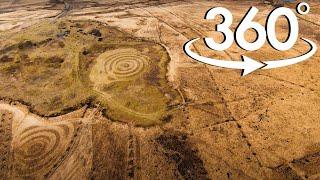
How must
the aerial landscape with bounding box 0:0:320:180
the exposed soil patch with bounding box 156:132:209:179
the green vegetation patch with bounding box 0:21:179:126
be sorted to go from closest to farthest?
the exposed soil patch with bounding box 156:132:209:179 → the aerial landscape with bounding box 0:0:320:180 → the green vegetation patch with bounding box 0:21:179:126

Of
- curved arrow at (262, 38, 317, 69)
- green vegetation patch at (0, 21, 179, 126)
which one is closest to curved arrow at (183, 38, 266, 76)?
curved arrow at (262, 38, 317, 69)

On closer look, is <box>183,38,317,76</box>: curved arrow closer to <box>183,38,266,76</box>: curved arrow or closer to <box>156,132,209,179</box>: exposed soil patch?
<box>183,38,266,76</box>: curved arrow

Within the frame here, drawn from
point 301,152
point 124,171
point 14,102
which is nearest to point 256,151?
point 301,152

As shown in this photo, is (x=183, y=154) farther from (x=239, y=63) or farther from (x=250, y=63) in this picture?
(x=250, y=63)

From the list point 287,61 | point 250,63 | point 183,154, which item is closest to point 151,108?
point 183,154

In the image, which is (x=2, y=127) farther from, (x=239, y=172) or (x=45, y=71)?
(x=239, y=172)

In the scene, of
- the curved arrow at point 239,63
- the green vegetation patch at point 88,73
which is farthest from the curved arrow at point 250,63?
the green vegetation patch at point 88,73

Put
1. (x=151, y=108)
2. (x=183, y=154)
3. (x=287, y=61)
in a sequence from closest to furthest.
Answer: (x=183, y=154)
(x=151, y=108)
(x=287, y=61)
